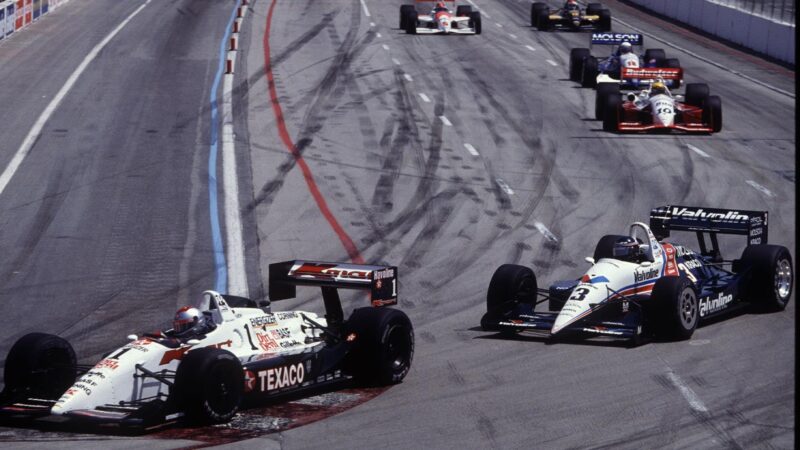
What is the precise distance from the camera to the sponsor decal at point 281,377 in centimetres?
1429

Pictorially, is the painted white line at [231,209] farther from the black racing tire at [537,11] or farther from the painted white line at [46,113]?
the black racing tire at [537,11]

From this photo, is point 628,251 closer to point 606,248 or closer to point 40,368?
point 606,248

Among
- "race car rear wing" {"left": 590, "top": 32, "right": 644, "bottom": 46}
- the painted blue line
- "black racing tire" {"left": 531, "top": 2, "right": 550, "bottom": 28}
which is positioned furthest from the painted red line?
"black racing tire" {"left": 531, "top": 2, "right": 550, "bottom": 28}

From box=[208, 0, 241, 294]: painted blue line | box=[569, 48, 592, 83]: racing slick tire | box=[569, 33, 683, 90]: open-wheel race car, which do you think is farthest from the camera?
box=[569, 48, 592, 83]: racing slick tire

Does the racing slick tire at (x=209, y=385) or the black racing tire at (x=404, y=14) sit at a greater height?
the racing slick tire at (x=209, y=385)

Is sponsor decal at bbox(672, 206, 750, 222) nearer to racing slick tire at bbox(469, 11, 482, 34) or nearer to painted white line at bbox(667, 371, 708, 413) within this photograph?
painted white line at bbox(667, 371, 708, 413)

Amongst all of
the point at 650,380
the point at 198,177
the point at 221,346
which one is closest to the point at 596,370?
the point at 650,380

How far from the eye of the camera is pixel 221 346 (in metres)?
14.3

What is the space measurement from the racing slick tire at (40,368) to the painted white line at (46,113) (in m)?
14.1

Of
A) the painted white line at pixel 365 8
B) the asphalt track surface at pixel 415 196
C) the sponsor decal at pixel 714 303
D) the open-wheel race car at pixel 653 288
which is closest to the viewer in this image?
the asphalt track surface at pixel 415 196

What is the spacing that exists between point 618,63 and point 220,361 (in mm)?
27848

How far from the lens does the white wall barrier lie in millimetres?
45156

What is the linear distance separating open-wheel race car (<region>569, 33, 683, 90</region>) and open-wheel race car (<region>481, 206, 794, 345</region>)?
18.5m

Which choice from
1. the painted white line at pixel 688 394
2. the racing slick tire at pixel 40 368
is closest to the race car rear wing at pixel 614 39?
the painted white line at pixel 688 394
